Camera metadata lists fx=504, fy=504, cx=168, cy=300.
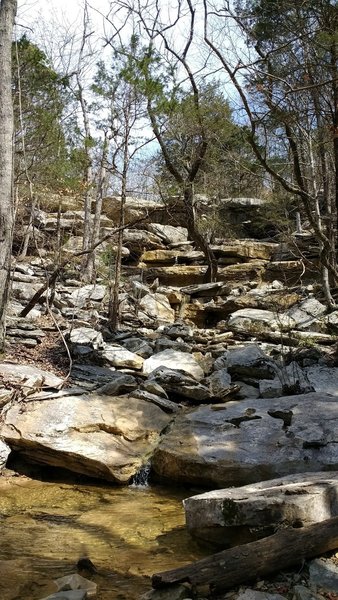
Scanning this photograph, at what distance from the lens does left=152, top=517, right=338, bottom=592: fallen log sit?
2664 mm

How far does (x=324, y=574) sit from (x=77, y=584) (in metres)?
1.44

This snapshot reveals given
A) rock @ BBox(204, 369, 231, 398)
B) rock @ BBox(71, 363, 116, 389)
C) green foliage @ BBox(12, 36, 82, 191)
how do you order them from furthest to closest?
green foliage @ BBox(12, 36, 82, 191), rock @ BBox(71, 363, 116, 389), rock @ BBox(204, 369, 231, 398)

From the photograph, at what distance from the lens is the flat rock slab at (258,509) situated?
3303 mm

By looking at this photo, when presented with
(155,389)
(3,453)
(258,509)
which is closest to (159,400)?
(155,389)

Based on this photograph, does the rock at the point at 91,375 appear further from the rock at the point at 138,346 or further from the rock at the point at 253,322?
the rock at the point at 253,322

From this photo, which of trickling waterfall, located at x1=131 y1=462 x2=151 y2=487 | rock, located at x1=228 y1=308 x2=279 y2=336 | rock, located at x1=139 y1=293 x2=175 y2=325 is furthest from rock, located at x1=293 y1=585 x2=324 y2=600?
rock, located at x1=139 y1=293 x2=175 y2=325

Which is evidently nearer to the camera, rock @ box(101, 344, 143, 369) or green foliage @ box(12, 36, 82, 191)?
rock @ box(101, 344, 143, 369)

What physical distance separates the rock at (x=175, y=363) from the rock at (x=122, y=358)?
0.26m

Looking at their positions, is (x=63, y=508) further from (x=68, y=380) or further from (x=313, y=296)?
(x=313, y=296)

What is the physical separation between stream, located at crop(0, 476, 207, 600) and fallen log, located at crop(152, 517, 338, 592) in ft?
1.87

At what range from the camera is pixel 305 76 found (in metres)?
7.65

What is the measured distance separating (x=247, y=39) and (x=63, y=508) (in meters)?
7.64

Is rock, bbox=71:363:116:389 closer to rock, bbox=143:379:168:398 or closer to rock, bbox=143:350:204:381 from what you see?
rock, bbox=143:350:204:381

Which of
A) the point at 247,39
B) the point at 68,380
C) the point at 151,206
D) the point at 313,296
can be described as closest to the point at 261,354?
the point at 68,380
